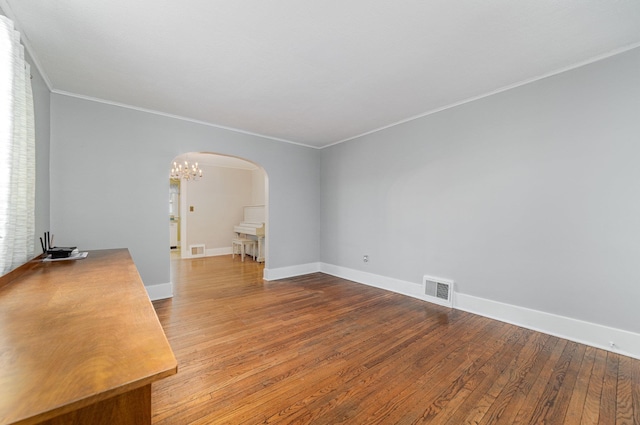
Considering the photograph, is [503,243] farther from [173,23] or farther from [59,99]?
[59,99]

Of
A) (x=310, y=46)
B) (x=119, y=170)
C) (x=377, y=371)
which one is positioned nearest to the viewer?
(x=377, y=371)

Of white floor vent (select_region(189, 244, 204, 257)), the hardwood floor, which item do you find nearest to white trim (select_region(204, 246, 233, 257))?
white floor vent (select_region(189, 244, 204, 257))

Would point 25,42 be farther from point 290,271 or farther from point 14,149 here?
point 290,271

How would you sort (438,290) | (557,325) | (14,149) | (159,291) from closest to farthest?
(14,149), (557,325), (438,290), (159,291)

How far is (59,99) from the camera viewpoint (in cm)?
288

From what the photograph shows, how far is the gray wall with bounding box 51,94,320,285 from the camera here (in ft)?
9.53

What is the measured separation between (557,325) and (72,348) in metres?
3.56

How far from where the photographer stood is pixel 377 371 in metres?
1.93

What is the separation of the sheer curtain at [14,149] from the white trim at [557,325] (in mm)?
4075

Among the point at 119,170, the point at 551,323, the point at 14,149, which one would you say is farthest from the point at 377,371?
the point at 119,170

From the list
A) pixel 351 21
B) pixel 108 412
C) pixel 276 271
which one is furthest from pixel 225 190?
pixel 108 412

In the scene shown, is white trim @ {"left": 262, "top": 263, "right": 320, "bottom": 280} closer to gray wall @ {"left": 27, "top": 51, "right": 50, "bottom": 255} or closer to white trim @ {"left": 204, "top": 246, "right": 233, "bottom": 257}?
gray wall @ {"left": 27, "top": 51, "right": 50, "bottom": 255}

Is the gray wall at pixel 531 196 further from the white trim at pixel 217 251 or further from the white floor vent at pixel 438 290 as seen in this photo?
the white trim at pixel 217 251

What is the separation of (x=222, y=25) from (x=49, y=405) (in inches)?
86.1
